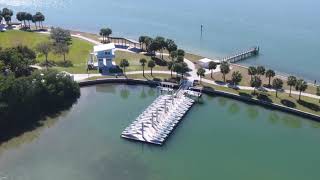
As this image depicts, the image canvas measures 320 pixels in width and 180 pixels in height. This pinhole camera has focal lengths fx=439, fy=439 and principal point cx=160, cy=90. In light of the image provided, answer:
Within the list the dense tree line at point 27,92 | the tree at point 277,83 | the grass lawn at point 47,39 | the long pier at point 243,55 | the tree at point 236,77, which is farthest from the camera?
the long pier at point 243,55

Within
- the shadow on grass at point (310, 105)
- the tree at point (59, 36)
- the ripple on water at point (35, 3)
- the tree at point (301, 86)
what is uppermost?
the ripple on water at point (35, 3)

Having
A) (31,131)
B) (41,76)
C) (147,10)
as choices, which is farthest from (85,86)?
(147,10)

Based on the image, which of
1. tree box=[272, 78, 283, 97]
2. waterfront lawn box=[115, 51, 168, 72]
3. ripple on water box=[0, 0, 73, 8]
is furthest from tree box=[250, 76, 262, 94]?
ripple on water box=[0, 0, 73, 8]

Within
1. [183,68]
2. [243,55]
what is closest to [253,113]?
[183,68]

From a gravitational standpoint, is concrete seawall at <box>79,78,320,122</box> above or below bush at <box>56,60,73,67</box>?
below

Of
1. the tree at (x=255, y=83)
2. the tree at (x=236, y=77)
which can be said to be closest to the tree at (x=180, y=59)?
the tree at (x=236, y=77)

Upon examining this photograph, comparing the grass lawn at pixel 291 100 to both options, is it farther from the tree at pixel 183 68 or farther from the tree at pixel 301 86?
the tree at pixel 183 68

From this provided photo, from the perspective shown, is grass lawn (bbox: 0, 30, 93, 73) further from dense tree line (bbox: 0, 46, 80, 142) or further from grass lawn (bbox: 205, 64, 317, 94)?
grass lawn (bbox: 205, 64, 317, 94)
